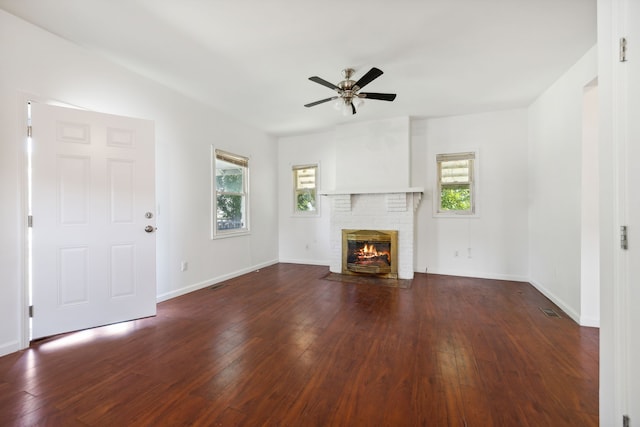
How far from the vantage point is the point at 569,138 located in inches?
116

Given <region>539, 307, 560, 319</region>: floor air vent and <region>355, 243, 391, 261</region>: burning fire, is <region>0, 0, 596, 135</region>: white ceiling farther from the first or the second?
<region>539, 307, 560, 319</region>: floor air vent

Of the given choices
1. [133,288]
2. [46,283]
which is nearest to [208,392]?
[133,288]

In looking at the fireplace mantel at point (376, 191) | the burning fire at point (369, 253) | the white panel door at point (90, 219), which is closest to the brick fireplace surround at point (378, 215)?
the fireplace mantel at point (376, 191)

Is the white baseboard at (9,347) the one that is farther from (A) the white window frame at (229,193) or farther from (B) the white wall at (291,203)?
(B) the white wall at (291,203)

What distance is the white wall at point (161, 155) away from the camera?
2.16 m

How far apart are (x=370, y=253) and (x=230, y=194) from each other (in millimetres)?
2732

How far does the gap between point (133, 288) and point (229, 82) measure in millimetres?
2667

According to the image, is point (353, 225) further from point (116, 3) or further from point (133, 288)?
point (116, 3)

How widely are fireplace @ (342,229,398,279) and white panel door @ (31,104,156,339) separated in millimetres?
3047

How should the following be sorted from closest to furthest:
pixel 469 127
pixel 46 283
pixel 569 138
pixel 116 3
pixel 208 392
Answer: pixel 208 392 < pixel 116 3 < pixel 46 283 < pixel 569 138 < pixel 469 127

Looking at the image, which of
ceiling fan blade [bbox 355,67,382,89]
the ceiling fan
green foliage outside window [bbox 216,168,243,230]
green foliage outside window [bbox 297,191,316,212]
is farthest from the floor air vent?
green foliage outside window [bbox 216,168,243,230]

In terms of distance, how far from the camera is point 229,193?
462cm

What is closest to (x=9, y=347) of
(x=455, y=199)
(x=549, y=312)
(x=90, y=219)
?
(x=90, y=219)

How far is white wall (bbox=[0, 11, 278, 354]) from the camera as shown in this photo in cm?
216
